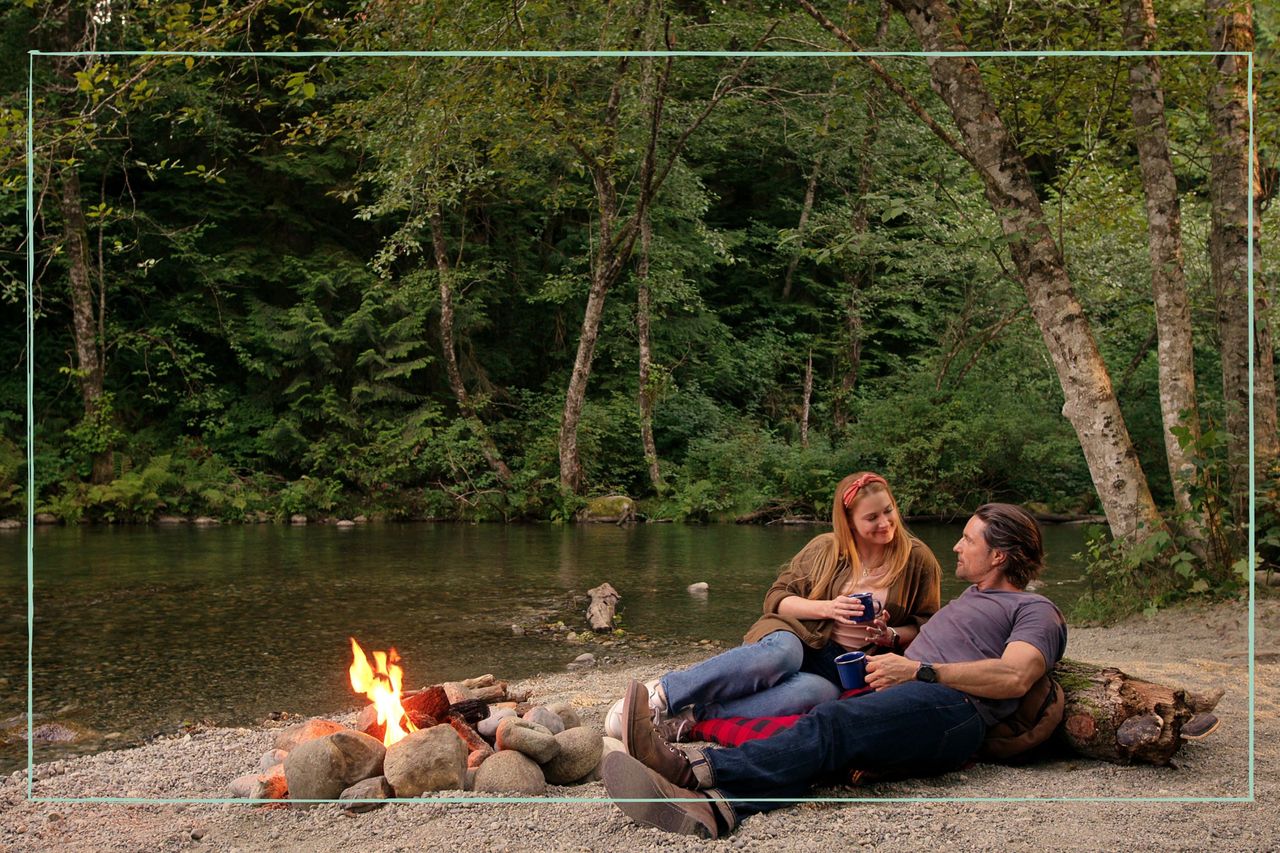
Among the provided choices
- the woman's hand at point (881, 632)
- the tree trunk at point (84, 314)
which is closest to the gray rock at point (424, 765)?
the woman's hand at point (881, 632)

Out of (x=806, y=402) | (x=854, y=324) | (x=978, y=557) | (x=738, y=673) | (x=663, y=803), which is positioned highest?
(x=854, y=324)

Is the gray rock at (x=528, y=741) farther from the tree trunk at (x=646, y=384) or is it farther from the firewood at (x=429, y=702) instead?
the tree trunk at (x=646, y=384)

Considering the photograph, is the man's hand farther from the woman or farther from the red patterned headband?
the red patterned headband

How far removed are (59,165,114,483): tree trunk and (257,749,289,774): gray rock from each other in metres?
1.64

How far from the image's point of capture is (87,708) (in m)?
4.88

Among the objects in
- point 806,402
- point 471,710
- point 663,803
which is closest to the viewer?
point 663,803

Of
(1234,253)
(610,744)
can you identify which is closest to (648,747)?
(610,744)

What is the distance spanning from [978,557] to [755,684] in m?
0.82

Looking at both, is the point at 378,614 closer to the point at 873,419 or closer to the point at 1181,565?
the point at 873,419

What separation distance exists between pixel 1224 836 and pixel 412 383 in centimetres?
318

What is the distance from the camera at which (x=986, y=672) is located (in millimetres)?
3365

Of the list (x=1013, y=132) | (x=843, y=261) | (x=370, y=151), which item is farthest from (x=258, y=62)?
(x=1013, y=132)

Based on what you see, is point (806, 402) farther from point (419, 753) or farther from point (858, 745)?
point (419, 753)

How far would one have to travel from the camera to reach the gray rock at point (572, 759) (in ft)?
12.1
